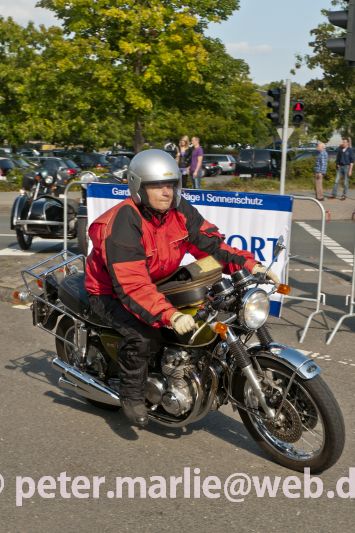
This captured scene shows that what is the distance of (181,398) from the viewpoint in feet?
13.2

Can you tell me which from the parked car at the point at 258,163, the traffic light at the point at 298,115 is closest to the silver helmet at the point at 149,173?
the traffic light at the point at 298,115

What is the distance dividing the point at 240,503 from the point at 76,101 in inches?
794

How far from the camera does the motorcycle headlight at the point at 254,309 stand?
3680mm

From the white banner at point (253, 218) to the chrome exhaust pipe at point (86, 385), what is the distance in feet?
9.08

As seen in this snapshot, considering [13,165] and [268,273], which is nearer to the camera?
[268,273]

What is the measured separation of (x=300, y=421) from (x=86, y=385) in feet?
4.58

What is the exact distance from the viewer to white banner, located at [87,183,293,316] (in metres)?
6.77

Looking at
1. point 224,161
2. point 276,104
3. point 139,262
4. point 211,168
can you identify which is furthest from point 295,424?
point 224,161

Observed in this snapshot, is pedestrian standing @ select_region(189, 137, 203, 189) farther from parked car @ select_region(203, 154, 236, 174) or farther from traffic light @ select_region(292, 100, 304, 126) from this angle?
parked car @ select_region(203, 154, 236, 174)

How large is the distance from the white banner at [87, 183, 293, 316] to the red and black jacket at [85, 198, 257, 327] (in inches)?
92.1

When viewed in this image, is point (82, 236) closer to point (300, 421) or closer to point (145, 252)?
point (145, 252)

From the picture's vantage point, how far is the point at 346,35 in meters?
7.11

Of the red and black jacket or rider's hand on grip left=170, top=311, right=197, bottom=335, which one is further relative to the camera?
the red and black jacket

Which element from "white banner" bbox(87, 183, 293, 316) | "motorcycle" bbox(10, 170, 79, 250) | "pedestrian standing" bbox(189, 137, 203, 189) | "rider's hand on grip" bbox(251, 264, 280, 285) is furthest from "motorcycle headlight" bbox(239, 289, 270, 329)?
"pedestrian standing" bbox(189, 137, 203, 189)
